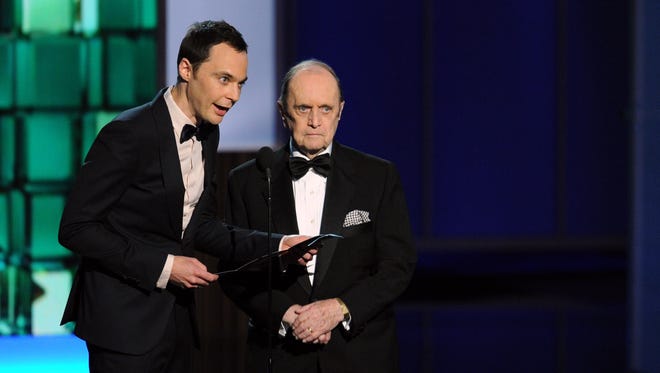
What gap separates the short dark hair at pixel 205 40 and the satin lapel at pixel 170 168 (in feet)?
0.49

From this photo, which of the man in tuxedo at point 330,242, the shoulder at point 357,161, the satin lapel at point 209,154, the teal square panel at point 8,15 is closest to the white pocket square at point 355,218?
the man in tuxedo at point 330,242

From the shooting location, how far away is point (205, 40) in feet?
8.02

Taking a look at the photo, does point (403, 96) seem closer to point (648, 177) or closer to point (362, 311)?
point (648, 177)

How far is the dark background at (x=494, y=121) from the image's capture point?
8.85 meters

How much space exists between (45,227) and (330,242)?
403cm

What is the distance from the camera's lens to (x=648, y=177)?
14.3 feet

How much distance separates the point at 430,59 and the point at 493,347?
4.00 metres

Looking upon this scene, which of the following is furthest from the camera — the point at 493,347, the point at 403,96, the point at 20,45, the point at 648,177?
the point at 403,96

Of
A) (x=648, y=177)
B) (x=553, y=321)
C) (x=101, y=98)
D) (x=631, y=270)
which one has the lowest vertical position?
(x=553, y=321)

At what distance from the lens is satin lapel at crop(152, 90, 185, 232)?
7.84 feet

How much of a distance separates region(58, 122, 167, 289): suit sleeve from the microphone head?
0.95 ft

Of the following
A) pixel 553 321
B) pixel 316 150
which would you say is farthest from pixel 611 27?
pixel 316 150

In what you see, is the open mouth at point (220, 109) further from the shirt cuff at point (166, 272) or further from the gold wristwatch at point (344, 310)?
the gold wristwatch at point (344, 310)

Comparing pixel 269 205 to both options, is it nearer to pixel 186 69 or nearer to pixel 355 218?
pixel 355 218
